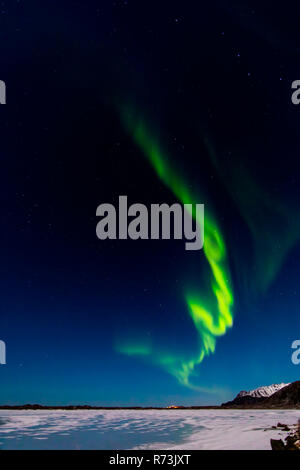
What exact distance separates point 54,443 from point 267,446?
10.5 meters

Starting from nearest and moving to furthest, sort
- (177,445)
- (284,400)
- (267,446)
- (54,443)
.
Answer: (267,446) → (177,445) → (54,443) → (284,400)

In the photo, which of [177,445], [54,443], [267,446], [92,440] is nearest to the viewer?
[267,446]
